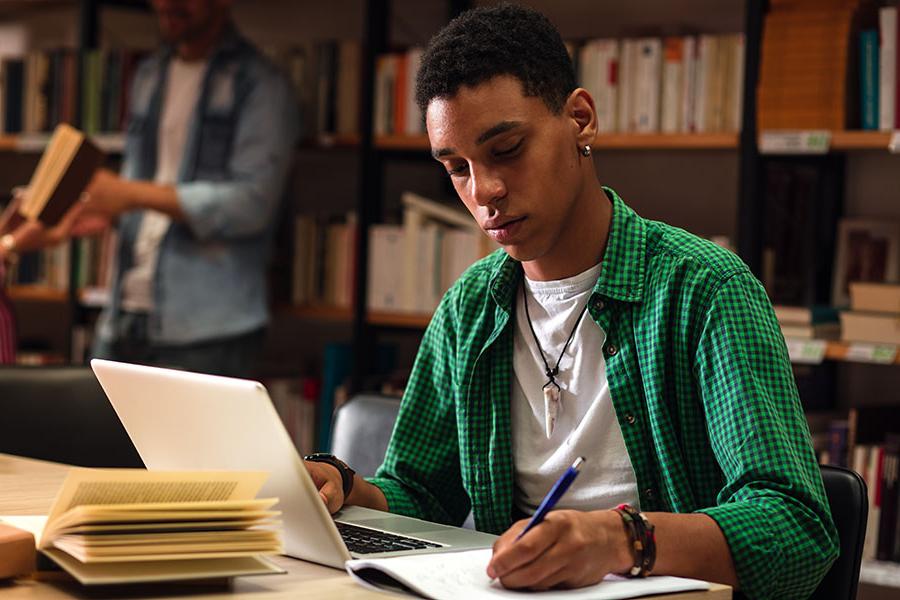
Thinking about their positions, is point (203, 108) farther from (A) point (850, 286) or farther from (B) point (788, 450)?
(B) point (788, 450)

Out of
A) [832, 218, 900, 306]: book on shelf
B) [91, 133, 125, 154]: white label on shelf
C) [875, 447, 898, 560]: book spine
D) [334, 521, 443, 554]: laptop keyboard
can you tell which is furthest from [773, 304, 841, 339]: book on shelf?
[91, 133, 125, 154]: white label on shelf

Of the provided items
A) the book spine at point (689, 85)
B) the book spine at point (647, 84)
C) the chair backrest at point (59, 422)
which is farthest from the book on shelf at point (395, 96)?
the chair backrest at point (59, 422)

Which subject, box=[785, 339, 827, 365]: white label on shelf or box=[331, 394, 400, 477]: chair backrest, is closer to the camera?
box=[331, 394, 400, 477]: chair backrest

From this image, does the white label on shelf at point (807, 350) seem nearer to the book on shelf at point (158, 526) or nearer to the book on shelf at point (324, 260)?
the book on shelf at point (324, 260)

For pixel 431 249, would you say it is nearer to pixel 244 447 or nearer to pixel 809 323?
pixel 809 323

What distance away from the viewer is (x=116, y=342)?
3430mm

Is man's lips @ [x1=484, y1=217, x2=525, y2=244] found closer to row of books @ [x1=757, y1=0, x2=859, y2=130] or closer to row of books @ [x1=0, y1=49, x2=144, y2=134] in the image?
row of books @ [x1=757, y1=0, x2=859, y2=130]

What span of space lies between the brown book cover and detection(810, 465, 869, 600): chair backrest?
207 centimetres

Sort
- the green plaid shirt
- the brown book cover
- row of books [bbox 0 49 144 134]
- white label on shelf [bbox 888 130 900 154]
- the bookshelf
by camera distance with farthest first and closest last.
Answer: the bookshelf < row of books [bbox 0 49 144 134] < the brown book cover < white label on shelf [bbox 888 130 900 154] < the green plaid shirt

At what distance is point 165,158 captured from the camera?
11.3ft

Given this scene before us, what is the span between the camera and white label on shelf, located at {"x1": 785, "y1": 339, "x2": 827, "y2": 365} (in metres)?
2.58

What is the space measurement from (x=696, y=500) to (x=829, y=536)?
0.18 m

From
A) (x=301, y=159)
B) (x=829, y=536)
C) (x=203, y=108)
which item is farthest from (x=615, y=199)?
(x=301, y=159)

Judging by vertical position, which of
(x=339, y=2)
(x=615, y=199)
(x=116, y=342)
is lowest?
(x=116, y=342)
